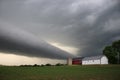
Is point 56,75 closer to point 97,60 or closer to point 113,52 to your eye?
point 113,52

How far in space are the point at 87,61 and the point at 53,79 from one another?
362 feet

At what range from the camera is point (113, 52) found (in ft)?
378

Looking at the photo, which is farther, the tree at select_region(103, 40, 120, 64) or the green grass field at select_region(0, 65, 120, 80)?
the tree at select_region(103, 40, 120, 64)

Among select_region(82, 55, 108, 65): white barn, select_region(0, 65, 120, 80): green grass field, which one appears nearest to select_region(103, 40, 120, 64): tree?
select_region(82, 55, 108, 65): white barn

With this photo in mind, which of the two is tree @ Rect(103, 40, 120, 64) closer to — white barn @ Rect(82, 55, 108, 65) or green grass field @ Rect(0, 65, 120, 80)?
white barn @ Rect(82, 55, 108, 65)

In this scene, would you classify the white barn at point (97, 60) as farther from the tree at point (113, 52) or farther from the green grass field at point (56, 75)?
the green grass field at point (56, 75)

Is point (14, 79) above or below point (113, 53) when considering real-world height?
below

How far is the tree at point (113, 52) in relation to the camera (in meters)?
111

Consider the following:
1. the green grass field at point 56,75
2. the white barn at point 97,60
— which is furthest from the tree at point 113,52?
the green grass field at point 56,75

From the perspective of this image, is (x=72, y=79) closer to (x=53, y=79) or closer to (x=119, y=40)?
(x=53, y=79)

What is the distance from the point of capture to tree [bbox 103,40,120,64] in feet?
365

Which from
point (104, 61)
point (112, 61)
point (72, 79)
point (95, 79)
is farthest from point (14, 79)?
point (104, 61)

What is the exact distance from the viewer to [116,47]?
406 feet

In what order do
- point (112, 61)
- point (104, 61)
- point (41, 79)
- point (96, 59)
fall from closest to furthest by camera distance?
1. point (41, 79)
2. point (112, 61)
3. point (104, 61)
4. point (96, 59)
